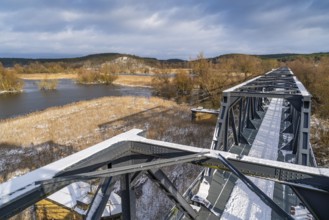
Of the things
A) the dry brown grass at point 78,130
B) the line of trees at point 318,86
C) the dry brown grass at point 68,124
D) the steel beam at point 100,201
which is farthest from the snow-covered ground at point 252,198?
the line of trees at point 318,86

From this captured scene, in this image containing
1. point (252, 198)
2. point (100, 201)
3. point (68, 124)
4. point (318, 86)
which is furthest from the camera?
point (318, 86)

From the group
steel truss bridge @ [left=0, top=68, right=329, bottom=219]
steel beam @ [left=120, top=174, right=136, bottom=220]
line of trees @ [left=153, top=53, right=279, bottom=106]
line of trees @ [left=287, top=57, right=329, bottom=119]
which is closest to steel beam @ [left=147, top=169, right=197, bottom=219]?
steel truss bridge @ [left=0, top=68, right=329, bottom=219]

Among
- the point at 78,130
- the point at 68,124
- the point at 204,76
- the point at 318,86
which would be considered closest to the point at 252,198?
the point at 78,130

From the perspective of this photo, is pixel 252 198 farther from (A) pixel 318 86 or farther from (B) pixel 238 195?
(A) pixel 318 86

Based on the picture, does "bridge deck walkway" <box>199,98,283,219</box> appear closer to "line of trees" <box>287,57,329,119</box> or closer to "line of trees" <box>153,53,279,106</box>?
"line of trees" <box>287,57,329,119</box>

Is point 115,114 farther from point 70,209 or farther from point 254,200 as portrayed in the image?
point 254,200

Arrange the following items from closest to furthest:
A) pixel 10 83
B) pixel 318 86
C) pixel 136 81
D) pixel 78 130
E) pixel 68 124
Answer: pixel 78 130
pixel 68 124
pixel 318 86
pixel 10 83
pixel 136 81

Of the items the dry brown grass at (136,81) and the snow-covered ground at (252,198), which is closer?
the snow-covered ground at (252,198)

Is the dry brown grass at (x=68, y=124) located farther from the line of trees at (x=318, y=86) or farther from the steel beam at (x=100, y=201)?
the line of trees at (x=318, y=86)

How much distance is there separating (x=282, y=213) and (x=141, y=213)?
5.77m

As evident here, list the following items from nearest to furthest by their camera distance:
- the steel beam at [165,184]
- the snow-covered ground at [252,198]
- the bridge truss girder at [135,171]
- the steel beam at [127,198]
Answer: the bridge truss girder at [135,171] < the steel beam at [127,198] < the steel beam at [165,184] < the snow-covered ground at [252,198]

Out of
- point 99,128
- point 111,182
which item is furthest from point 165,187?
point 99,128

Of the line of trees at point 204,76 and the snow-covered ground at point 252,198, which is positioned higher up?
the line of trees at point 204,76

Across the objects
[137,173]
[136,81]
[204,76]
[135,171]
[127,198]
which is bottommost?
[136,81]
